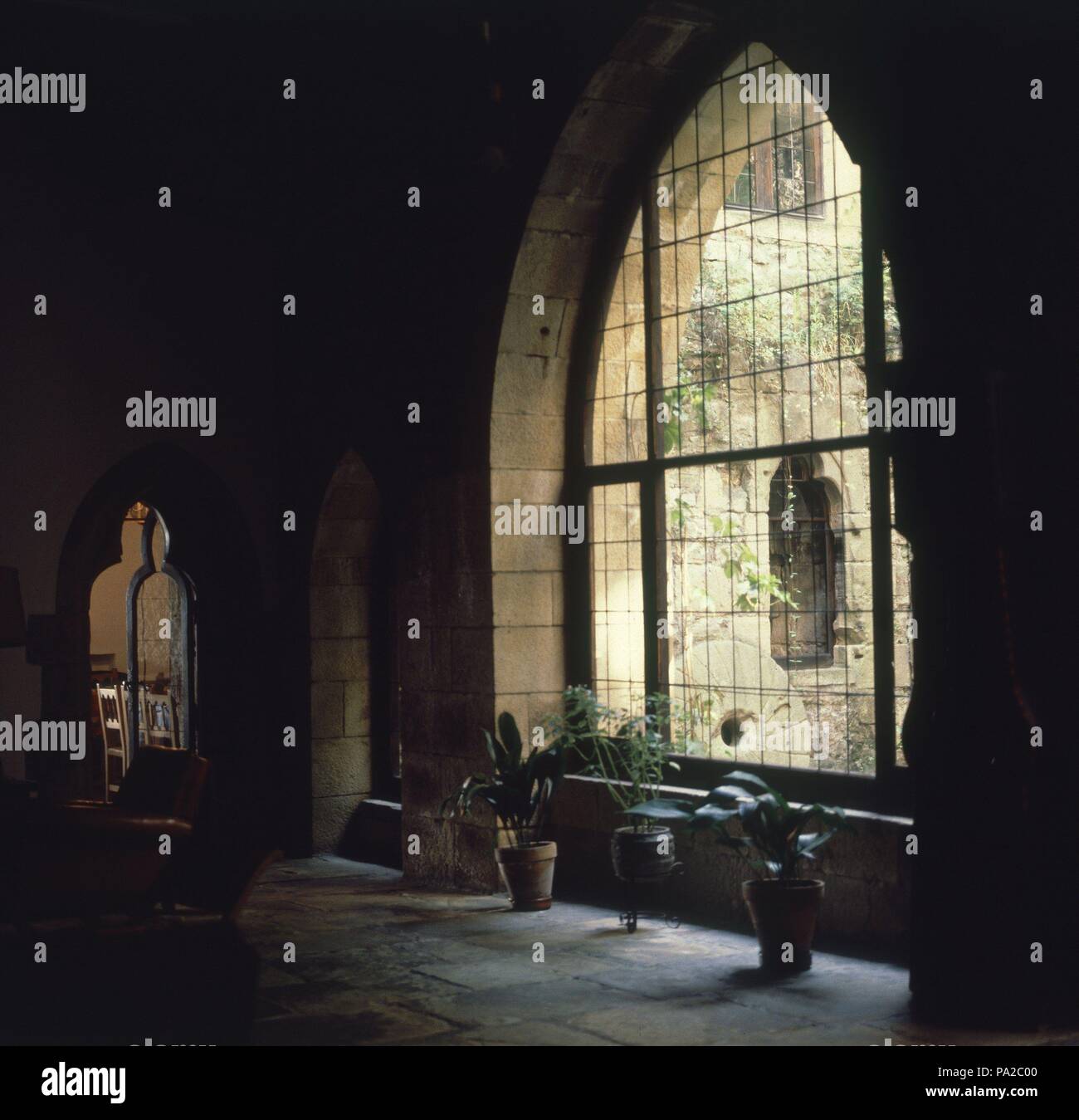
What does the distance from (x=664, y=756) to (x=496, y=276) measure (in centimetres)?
222

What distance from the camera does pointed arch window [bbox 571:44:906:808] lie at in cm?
542

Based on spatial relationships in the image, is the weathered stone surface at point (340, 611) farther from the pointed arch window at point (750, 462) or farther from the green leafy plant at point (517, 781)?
the green leafy plant at point (517, 781)

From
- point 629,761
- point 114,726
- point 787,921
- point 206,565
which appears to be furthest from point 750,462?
point 114,726

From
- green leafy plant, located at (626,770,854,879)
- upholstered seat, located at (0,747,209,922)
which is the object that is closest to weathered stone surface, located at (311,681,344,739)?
upholstered seat, located at (0,747,209,922)

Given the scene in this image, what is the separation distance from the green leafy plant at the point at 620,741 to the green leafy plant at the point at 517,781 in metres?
0.16

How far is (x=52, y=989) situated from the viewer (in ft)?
15.0

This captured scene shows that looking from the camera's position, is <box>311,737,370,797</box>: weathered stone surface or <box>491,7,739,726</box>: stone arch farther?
<box>311,737,370,797</box>: weathered stone surface

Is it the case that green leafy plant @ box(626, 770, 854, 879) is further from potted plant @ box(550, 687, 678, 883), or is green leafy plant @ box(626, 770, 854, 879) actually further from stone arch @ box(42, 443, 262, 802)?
stone arch @ box(42, 443, 262, 802)

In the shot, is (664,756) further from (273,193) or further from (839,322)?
(273,193)

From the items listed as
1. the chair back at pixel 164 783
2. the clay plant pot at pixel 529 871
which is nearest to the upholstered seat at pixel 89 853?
the chair back at pixel 164 783

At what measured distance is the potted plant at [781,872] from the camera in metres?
4.93

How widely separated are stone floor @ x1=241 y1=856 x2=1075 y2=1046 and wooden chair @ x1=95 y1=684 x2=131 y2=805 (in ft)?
12.2

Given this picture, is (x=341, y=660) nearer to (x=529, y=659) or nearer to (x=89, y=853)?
(x=529, y=659)
